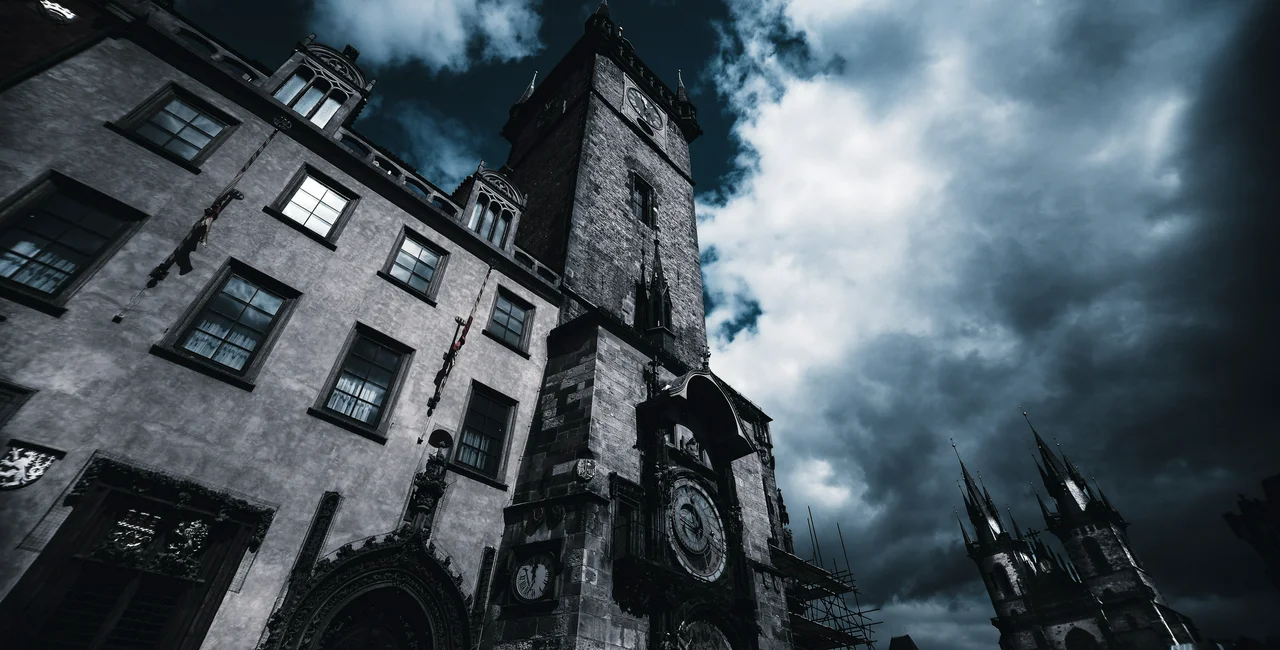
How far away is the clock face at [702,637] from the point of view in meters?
10.7

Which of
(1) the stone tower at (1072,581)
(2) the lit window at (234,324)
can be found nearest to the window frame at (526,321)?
(2) the lit window at (234,324)

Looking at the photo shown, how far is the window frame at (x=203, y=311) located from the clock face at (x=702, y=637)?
965 centimetres

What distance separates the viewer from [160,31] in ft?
33.3

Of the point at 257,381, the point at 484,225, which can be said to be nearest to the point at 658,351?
the point at 484,225

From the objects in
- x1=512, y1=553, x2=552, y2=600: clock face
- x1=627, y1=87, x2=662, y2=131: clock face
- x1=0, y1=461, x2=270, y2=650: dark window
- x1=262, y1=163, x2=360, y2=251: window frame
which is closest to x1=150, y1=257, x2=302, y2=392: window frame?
x1=262, y1=163, x2=360, y2=251: window frame

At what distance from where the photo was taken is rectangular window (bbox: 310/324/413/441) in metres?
9.72

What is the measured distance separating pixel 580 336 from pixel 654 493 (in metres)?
4.74

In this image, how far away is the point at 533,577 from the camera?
398 inches

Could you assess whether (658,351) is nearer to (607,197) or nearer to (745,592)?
(745,592)

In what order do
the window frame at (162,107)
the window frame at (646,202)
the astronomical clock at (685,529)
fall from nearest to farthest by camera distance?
1. the window frame at (162,107)
2. the astronomical clock at (685,529)
3. the window frame at (646,202)

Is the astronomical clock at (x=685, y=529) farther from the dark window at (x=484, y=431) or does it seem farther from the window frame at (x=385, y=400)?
the window frame at (x=385, y=400)

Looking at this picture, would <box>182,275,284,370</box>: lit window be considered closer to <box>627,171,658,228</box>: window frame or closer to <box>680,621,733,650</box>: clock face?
<box>680,621,733,650</box>: clock face

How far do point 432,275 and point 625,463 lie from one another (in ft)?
22.3

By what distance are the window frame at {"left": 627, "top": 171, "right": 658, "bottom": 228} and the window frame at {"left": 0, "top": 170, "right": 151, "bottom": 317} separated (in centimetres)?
1620
